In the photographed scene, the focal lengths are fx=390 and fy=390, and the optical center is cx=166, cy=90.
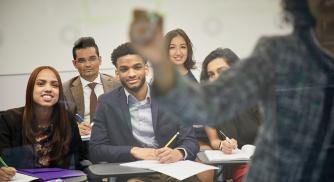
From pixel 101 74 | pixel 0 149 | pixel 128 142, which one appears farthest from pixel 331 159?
pixel 0 149

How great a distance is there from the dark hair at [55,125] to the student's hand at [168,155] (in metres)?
0.40

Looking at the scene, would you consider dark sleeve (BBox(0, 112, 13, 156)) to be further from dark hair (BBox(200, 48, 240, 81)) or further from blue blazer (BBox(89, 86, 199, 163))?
dark hair (BBox(200, 48, 240, 81))

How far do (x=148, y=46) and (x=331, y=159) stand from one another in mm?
508

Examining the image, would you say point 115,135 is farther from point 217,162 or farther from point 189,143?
point 217,162

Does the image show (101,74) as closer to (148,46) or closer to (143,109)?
(143,109)

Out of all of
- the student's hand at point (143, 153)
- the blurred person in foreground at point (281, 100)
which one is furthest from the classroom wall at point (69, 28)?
the blurred person in foreground at point (281, 100)

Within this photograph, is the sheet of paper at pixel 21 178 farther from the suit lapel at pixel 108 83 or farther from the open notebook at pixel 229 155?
the open notebook at pixel 229 155

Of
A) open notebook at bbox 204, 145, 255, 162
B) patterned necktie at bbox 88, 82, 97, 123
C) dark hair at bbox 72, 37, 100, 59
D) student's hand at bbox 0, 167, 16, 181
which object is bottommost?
student's hand at bbox 0, 167, 16, 181

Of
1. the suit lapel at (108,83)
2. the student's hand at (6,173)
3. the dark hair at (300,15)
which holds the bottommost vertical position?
the student's hand at (6,173)

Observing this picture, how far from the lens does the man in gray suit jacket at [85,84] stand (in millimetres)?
1623

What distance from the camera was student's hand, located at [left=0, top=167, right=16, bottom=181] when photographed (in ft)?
4.99

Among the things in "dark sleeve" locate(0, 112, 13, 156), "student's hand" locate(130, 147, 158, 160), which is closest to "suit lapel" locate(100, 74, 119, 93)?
"student's hand" locate(130, 147, 158, 160)

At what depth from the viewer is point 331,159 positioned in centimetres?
89

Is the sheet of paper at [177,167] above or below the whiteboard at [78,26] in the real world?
below
